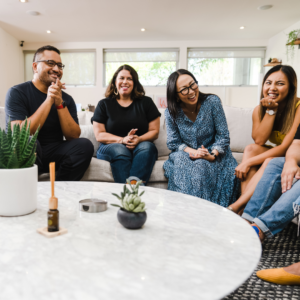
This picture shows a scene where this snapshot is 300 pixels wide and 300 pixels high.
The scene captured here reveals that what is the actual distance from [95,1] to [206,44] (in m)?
3.34

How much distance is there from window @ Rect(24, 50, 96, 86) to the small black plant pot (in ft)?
22.9

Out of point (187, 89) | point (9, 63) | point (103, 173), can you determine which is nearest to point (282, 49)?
point (187, 89)

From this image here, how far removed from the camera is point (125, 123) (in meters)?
2.21

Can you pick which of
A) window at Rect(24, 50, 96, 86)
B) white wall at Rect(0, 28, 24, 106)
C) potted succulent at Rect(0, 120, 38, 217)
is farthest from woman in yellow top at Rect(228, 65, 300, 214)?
window at Rect(24, 50, 96, 86)

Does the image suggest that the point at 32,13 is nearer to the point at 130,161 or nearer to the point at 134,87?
the point at 134,87

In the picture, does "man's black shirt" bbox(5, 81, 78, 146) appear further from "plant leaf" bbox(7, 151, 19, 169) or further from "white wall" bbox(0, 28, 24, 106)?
"white wall" bbox(0, 28, 24, 106)

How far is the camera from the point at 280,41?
20.2 feet

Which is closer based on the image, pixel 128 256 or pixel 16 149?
pixel 128 256

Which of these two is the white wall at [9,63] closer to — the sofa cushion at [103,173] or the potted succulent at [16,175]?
the sofa cushion at [103,173]

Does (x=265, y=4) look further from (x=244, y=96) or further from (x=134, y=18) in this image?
(x=244, y=96)

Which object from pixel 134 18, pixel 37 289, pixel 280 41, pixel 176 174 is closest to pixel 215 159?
pixel 176 174

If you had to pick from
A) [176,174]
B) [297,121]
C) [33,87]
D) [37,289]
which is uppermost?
[33,87]

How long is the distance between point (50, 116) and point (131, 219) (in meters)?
1.44

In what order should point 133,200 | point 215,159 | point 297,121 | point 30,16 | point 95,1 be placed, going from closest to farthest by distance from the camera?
point 133,200 → point 297,121 → point 215,159 → point 95,1 → point 30,16
